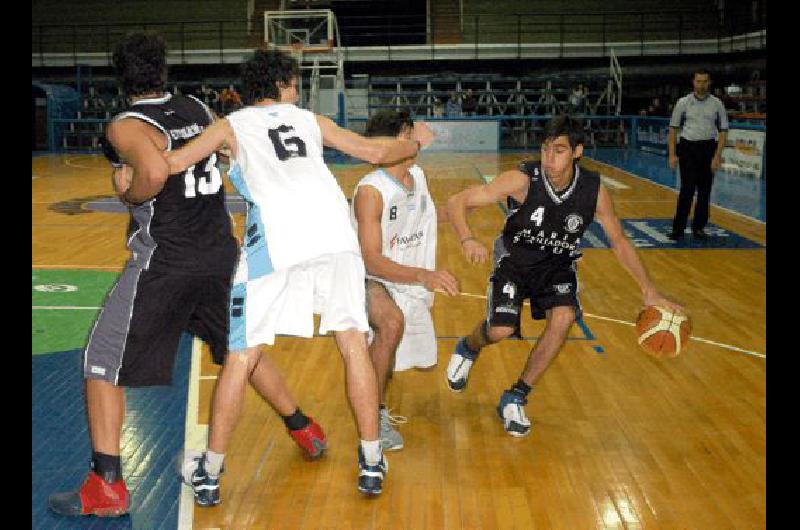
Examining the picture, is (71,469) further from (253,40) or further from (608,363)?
(253,40)

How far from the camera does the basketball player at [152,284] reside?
13.0 ft

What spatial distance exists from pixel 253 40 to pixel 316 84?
7.73m

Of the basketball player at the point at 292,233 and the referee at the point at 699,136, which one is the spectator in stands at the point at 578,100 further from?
the basketball player at the point at 292,233

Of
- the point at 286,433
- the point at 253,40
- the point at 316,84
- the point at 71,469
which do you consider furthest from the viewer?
the point at 253,40

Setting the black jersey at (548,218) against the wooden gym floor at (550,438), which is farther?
the black jersey at (548,218)

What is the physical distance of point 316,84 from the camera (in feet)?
79.8

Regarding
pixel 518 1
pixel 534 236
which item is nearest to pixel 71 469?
pixel 534 236

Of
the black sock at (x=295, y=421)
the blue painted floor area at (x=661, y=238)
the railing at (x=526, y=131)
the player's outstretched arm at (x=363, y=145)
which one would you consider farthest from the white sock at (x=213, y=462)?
the railing at (x=526, y=131)

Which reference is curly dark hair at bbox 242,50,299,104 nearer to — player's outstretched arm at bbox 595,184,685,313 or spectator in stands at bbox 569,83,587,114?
player's outstretched arm at bbox 595,184,685,313

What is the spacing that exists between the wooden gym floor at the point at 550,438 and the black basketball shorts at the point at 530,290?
1.97 feet

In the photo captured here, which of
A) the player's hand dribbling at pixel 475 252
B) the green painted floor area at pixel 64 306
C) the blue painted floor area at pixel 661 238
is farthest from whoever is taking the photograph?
the blue painted floor area at pixel 661 238

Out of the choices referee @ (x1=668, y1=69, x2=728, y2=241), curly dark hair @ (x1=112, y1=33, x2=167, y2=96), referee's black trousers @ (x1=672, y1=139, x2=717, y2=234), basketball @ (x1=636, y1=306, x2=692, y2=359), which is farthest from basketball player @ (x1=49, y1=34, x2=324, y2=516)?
referee's black trousers @ (x1=672, y1=139, x2=717, y2=234)

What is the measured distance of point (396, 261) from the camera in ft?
16.2

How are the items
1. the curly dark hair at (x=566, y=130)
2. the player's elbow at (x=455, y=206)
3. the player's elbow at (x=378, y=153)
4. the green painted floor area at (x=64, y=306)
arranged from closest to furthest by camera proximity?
the player's elbow at (x=378, y=153)
the curly dark hair at (x=566, y=130)
the player's elbow at (x=455, y=206)
the green painted floor area at (x=64, y=306)
